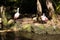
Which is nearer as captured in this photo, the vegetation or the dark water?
the dark water

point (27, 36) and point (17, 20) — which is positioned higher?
point (17, 20)

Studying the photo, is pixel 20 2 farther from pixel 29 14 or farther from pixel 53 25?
pixel 53 25

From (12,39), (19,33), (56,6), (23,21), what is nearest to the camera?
(12,39)

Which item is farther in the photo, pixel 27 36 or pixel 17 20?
pixel 17 20

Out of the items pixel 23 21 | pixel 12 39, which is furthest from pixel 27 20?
pixel 12 39

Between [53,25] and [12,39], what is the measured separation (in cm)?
296

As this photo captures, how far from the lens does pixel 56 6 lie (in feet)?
51.3

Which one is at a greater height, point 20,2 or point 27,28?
point 20,2

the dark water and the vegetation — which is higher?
the vegetation

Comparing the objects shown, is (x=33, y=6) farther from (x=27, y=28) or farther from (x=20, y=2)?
(x=27, y=28)

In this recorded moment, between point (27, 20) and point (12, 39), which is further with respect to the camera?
point (27, 20)

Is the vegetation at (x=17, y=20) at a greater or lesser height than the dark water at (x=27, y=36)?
greater

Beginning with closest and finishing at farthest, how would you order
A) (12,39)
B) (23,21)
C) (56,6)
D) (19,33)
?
(12,39)
(19,33)
(23,21)
(56,6)

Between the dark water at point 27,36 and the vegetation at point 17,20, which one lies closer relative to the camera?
Answer: the dark water at point 27,36
